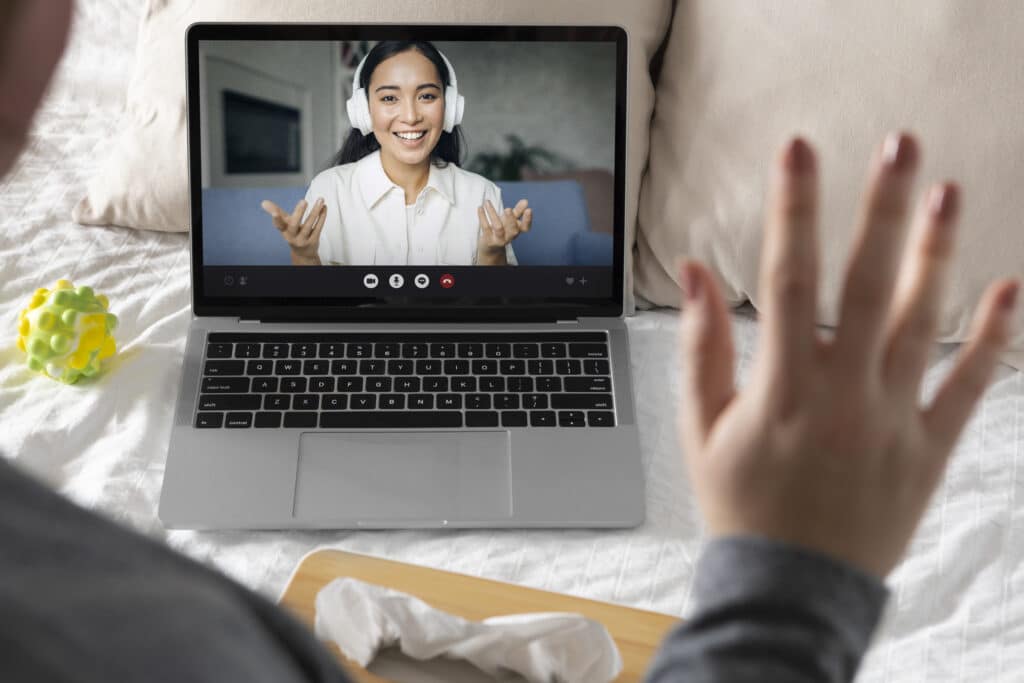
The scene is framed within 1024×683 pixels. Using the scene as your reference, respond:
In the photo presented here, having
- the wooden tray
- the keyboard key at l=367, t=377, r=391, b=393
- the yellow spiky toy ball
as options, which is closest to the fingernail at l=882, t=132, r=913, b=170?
the wooden tray

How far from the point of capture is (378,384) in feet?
3.08

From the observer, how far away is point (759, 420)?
0.39 m

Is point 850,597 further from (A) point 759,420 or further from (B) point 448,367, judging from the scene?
(B) point 448,367

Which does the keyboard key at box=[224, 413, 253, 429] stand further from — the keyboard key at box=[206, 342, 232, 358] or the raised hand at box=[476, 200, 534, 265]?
the raised hand at box=[476, 200, 534, 265]

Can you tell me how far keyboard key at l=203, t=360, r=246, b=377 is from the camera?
3.12ft

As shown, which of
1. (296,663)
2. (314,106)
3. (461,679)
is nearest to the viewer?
(296,663)

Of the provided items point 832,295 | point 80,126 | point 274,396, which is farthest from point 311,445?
point 80,126

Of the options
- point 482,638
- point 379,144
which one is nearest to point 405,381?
point 379,144

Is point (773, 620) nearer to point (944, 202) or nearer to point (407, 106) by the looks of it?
point (944, 202)

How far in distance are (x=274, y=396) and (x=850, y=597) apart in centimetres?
64

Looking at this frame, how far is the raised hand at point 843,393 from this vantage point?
1.27ft

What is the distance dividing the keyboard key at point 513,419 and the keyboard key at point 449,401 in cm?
4

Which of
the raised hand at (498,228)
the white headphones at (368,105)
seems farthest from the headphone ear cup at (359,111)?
the raised hand at (498,228)

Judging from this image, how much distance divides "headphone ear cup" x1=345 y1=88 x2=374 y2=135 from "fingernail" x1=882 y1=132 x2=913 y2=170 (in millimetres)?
656
